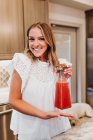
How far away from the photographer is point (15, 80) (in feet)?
3.45

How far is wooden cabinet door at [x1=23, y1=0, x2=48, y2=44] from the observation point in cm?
233

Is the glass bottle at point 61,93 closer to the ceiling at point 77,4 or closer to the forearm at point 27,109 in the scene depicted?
the forearm at point 27,109

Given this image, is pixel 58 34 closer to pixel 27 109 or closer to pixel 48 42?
pixel 48 42

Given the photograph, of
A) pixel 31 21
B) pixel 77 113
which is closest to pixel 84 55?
pixel 77 113

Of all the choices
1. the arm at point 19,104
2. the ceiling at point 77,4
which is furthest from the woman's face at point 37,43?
the ceiling at point 77,4

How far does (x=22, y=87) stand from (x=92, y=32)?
289 centimetres

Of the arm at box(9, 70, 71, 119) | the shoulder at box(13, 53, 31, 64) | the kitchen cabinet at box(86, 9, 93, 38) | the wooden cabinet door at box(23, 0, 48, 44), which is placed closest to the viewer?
the arm at box(9, 70, 71, 119)

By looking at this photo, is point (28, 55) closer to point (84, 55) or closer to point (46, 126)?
point (46, 126)

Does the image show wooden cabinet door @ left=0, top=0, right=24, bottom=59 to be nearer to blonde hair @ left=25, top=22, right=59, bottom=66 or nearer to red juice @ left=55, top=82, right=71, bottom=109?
blonde hair @ left=25, top=22, right=59, bottom=66

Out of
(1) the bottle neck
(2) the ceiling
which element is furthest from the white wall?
(1) the bottle neck

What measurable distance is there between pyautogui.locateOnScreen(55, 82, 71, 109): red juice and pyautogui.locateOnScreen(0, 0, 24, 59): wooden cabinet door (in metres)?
1.22

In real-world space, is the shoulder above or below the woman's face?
below

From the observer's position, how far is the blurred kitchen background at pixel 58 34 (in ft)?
7.00

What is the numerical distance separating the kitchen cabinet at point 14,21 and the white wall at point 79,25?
2.89ft
